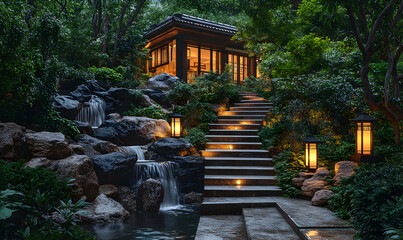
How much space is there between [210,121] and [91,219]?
741cm

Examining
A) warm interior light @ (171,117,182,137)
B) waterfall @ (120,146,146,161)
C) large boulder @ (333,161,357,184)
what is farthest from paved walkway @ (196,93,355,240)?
waterfall @ (120,146,146,161)

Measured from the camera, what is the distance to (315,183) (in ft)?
24.2

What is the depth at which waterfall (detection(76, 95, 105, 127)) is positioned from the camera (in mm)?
13172

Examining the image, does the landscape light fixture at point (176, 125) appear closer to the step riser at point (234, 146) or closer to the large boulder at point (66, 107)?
the step riser at point (234, 146)

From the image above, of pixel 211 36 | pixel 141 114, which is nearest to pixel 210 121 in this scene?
pixel 141 114

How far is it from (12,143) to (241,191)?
5960mm

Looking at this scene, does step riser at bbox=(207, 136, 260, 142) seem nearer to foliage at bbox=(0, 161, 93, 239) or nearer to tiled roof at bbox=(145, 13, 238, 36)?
foliage at bbox=(0, 161, 93, 239)

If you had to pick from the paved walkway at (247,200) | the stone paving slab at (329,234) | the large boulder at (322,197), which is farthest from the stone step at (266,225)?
the large boulder at (322,197)

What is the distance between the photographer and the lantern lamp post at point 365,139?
23.4 feet

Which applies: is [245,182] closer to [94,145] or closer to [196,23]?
[94,145]

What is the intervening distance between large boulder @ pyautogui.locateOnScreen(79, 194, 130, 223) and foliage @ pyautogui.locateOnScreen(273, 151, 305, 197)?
4.23 m

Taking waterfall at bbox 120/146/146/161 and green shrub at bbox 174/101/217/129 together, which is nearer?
waterfall at bbox 120/146/146/161

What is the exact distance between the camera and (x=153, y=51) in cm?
2533

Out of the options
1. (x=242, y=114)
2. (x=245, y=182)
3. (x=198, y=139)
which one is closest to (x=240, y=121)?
(x=242, y=114)
